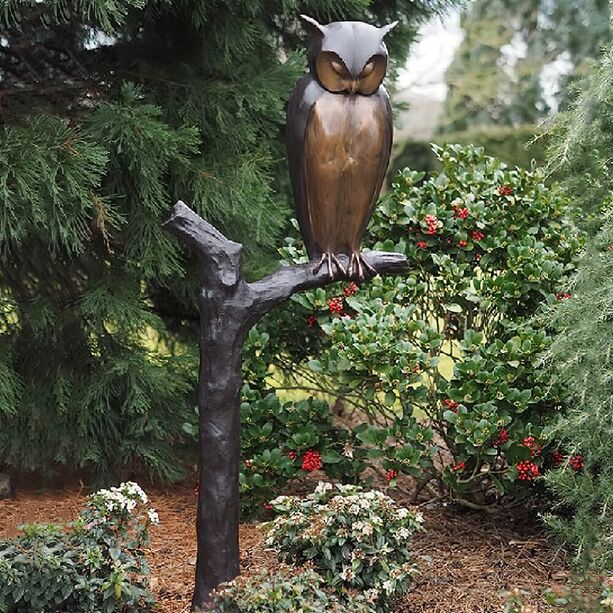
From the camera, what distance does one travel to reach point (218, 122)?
387cm

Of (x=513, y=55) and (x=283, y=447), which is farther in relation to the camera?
(x=513, y=55)

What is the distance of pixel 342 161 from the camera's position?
2.51 m

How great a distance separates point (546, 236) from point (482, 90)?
358 inches

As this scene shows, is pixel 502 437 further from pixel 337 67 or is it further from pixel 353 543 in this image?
pixel 337 67

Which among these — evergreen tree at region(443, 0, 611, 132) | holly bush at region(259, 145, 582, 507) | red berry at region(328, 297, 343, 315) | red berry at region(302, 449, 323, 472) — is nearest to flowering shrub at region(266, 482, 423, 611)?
holly bush at region(259, 145, 582, 507)

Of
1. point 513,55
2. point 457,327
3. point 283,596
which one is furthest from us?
point 513,55

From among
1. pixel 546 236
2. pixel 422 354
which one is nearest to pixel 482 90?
pixel 546 236

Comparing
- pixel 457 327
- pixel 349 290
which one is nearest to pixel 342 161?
pixel 349 290

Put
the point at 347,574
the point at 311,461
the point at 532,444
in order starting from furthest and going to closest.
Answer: the point at 311,461
the point at 532,444
the point at 347,574

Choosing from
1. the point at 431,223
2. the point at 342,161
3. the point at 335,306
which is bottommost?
the point at 335,306

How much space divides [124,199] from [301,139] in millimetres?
1495

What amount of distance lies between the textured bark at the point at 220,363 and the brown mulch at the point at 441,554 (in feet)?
→ 1.20

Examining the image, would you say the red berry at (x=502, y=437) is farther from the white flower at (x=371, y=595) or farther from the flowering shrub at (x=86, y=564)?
the flowering shrub at (x=86, y=564)

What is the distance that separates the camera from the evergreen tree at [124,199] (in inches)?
144
